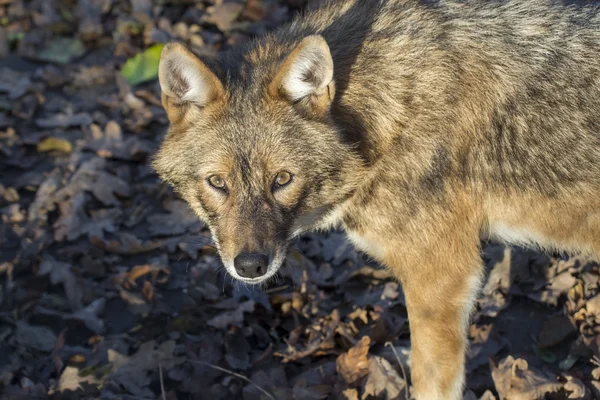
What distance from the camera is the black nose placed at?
4602 millimetres

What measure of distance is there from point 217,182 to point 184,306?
1.68 meters

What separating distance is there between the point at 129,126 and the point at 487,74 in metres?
4.40

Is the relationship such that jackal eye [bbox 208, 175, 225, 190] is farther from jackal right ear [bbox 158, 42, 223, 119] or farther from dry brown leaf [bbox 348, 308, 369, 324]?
dry brown leaf [bbox 348, 308, 369, 324]

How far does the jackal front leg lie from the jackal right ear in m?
1.61

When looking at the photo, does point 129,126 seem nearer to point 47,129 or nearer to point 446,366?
point 47,129

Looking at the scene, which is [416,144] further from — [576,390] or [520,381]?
[576,390]

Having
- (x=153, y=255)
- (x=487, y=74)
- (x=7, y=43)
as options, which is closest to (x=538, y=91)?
(x=487, y=74)

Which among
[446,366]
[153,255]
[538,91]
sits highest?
[538,91]

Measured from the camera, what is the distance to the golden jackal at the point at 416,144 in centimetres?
471

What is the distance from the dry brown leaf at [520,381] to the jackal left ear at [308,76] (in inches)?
83.1

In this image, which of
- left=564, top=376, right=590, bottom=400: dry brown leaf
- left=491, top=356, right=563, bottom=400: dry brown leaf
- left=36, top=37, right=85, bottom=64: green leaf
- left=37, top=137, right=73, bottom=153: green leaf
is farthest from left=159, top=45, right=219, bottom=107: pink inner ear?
left=36, top=37, right=85, bottom=64: green leaf

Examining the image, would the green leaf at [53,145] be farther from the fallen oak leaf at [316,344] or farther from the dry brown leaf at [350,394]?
the dry brown leaf at [350,394]

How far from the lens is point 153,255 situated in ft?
22.0

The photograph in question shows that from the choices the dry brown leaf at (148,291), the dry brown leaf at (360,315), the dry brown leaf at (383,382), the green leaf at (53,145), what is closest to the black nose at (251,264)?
the dry brown leaf at (383,382)
